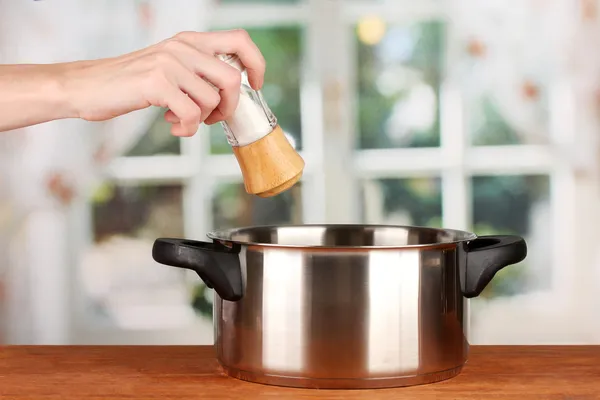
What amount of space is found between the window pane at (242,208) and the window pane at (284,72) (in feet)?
0.55

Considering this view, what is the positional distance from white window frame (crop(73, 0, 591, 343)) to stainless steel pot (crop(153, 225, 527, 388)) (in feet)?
4.43

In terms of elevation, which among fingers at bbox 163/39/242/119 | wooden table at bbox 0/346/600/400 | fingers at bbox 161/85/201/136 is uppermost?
fingers at bbox 163/39/242/119

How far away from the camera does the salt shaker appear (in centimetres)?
92

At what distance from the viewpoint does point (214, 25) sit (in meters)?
2.29

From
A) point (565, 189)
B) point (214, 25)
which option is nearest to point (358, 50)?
point (214, 25)

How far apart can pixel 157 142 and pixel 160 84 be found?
1.51 meters

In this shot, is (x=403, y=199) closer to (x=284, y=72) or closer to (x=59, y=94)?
(x=284, y=72)

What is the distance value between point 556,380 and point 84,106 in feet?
1.99

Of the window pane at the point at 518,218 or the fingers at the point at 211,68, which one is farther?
the window pane at the point at 518,218

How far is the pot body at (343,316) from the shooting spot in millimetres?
866

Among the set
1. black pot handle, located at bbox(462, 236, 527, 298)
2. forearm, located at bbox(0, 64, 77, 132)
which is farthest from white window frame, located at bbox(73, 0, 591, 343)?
forearm, located at bbox(0, 64, 77, 132)

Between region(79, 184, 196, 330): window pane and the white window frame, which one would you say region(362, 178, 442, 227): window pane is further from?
region(79, 184, 196, 330): window pane

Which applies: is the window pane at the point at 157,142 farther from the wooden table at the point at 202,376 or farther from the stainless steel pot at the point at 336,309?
the stainless steel pot at the point at 336,309

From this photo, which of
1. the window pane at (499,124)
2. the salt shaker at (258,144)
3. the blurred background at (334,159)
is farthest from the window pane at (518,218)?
the salt shaker at (258,144)
